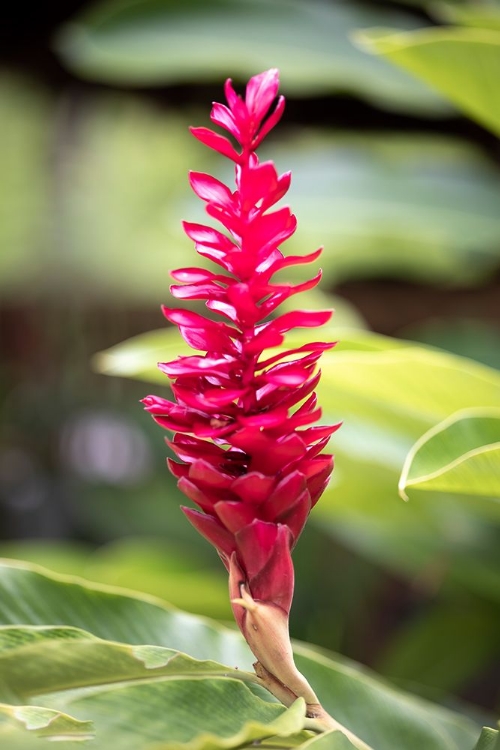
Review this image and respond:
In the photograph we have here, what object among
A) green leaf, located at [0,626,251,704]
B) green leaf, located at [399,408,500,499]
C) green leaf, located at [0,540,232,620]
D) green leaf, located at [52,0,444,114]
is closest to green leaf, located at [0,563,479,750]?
green leaf, located at [0,626,251,704]

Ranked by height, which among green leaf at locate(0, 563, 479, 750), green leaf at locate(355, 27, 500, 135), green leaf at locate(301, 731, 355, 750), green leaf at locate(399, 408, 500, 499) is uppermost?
green leaf at locate(355, 27, 500, 135)

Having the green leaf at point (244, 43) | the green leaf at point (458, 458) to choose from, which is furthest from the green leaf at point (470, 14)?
the green leaf at point (458, 458)

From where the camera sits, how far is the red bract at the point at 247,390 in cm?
31

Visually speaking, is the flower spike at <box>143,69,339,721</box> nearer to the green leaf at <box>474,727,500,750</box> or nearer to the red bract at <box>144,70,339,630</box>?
the red bract at <box>144,70,339,630</box>

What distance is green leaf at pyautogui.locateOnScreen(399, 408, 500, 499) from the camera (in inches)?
15.4

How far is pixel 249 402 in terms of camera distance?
32 cm

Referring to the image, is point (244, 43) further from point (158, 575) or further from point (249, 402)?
point (249, 402)

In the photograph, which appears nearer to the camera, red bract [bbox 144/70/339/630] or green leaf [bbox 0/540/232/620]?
red bract [bbox 144/70/339/630]

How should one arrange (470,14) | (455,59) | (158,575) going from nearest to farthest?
(455,59)
(470,14)
(158,575)

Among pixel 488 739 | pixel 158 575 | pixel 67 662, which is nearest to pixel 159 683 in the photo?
pixel 67 662

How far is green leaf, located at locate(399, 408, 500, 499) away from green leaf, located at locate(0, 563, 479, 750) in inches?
4.8

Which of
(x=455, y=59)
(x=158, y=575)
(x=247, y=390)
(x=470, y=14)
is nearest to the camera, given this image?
(x=247, y=390)

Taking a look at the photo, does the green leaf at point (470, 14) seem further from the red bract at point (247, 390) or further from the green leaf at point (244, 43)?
the red bract at point (247, 390)

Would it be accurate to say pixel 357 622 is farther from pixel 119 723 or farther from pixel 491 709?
pixel 119 723
